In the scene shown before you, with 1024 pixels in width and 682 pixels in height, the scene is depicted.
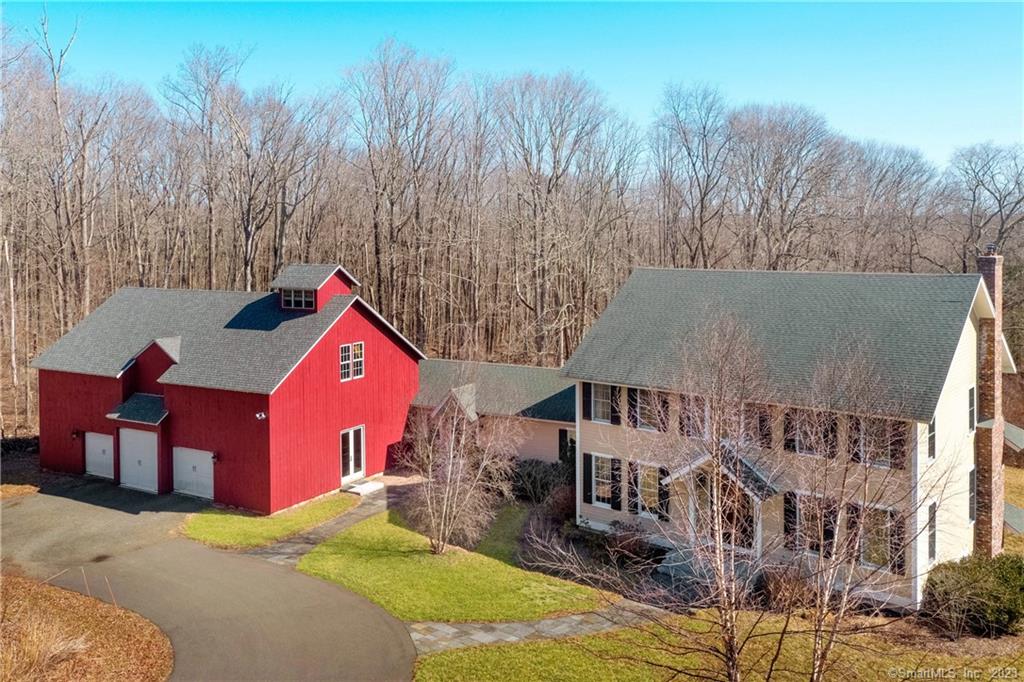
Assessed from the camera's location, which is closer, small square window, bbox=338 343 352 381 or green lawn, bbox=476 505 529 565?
green lawn, bbox=476 505 529 565

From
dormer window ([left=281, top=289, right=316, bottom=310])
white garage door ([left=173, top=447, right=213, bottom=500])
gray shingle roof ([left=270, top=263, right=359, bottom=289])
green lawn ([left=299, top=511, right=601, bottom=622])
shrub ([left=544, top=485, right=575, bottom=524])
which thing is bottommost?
green lawn ([left=299, top=511, right=601, bottom=622])

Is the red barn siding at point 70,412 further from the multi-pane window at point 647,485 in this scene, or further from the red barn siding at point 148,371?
the multi-pane window at point 647,485

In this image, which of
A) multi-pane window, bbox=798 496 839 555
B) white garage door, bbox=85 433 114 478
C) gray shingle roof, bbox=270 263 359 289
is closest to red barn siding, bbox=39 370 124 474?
white garage door, bbox=85 433 114 478

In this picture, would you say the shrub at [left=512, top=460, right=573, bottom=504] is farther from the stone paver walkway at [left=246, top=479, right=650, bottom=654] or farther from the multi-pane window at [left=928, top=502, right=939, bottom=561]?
the multi-pane window at [left=928, top=502, right=939, bottom=561]

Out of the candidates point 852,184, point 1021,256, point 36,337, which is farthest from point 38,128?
point 1021,256

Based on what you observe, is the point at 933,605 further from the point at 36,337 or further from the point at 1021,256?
the point at 36,337

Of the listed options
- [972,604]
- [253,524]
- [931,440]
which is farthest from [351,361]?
[972,604]

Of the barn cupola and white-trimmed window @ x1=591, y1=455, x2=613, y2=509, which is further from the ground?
the barn cupola

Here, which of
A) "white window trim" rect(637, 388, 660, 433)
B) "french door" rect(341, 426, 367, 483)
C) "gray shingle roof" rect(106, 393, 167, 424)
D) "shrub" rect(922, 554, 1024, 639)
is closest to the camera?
"shrub" rect(922, 554, 1024, 639)
